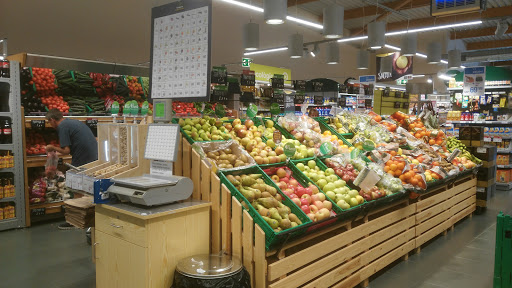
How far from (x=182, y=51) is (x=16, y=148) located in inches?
159

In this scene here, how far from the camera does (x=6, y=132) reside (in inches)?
222

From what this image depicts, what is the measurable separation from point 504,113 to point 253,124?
945 cm

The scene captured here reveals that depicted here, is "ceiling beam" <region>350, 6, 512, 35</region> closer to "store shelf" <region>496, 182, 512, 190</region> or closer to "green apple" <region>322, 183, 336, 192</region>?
"store shelf" <region>496, 182, 512, 190</region>

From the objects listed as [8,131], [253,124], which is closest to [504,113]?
[253,124]

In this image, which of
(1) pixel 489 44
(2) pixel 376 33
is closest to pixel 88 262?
(2) pixel 376 33

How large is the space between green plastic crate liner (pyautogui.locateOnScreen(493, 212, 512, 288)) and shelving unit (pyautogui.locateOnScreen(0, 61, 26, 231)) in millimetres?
5947

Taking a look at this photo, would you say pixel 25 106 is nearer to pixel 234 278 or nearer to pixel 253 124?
pixel 253 124

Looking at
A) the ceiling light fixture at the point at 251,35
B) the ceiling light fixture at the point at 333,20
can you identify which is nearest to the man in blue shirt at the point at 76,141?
the ceiling light fixture at the point at 333,20

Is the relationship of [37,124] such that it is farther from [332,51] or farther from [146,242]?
[332,51]

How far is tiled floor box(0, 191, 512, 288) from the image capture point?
3.91 metres

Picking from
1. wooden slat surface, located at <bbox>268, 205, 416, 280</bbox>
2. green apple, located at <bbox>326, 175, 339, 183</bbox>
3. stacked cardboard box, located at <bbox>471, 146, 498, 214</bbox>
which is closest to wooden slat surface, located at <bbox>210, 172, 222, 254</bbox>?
wooden slat surface, located at <bbox>268, 205, 416, 280</bbox>

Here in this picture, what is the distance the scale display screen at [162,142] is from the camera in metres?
2.89

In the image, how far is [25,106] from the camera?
614 cm

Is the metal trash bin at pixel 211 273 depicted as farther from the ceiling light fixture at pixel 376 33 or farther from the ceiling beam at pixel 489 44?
the ceiling beam at pixel 489 44
